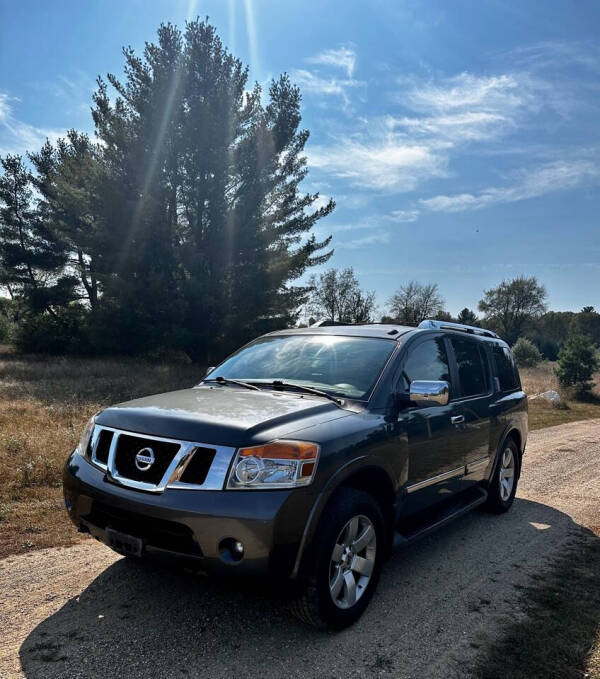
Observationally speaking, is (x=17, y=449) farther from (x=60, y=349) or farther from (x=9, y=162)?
(x=9, y=162)

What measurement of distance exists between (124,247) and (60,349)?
11848 mm

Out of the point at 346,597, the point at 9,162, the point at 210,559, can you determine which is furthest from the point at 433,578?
the point at 9,162

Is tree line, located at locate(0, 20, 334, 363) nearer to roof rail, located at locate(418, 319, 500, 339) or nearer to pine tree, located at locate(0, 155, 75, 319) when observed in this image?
pine tree, located at locate(0, 155, 75, 319)

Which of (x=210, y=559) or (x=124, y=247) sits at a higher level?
(x=124, y=247)

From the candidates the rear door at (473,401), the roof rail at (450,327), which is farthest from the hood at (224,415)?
the rear door at (473,401)

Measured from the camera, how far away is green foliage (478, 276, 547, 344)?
74.0 m

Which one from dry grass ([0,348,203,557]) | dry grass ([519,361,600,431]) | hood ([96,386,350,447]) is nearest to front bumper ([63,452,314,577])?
hood ([96,386,350,447])

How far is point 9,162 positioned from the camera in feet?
114

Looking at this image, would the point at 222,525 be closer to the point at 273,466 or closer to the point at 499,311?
the point at 273,466

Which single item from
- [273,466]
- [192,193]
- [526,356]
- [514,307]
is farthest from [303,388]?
[514,307]

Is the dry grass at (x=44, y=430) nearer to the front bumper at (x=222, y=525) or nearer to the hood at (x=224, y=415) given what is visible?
the hood at (x=224, y=415)

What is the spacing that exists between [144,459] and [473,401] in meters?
3.15

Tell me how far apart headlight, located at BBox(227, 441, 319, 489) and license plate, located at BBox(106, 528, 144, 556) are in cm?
65

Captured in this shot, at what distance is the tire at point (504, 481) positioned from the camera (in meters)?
5.41
